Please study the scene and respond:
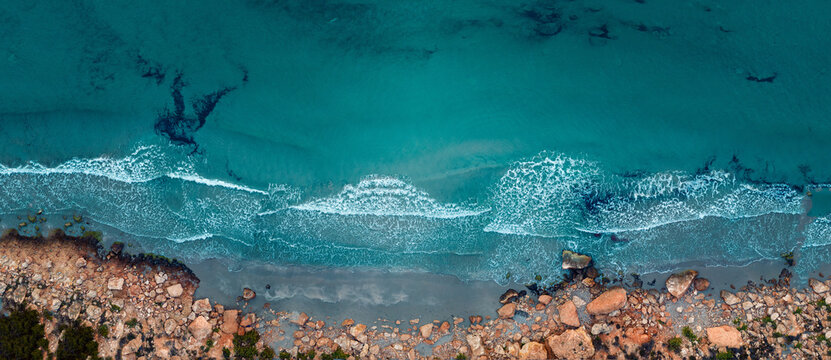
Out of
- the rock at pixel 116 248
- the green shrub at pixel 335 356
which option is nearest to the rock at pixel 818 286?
the green shrub at pixel 335 356

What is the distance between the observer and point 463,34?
12164mm

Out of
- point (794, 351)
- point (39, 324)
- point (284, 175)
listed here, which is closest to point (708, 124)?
point (794, 351)

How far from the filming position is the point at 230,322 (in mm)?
11797

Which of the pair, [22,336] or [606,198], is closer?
Result: [22,336]

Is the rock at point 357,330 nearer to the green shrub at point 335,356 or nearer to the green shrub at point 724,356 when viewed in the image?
the green shrub at point 335,356

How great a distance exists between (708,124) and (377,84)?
8419mm

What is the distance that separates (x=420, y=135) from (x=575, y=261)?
5019 millimetres

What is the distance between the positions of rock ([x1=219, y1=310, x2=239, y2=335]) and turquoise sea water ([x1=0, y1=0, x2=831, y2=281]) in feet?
4.79

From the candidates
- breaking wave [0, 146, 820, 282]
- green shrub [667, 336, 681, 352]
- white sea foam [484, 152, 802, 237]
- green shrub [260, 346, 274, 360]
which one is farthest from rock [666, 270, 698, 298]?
green shrub [260, 346, 274, 360]

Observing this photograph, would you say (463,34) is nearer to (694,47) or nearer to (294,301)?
(694,47)

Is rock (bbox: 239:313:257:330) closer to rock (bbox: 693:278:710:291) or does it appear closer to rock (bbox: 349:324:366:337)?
rock (bbox: 349:324:366:337)

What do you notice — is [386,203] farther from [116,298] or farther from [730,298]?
[730,298]

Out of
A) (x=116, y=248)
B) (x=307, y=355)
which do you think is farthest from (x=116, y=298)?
(x=307, y=355)

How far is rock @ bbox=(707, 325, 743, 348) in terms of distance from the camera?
460 inches
